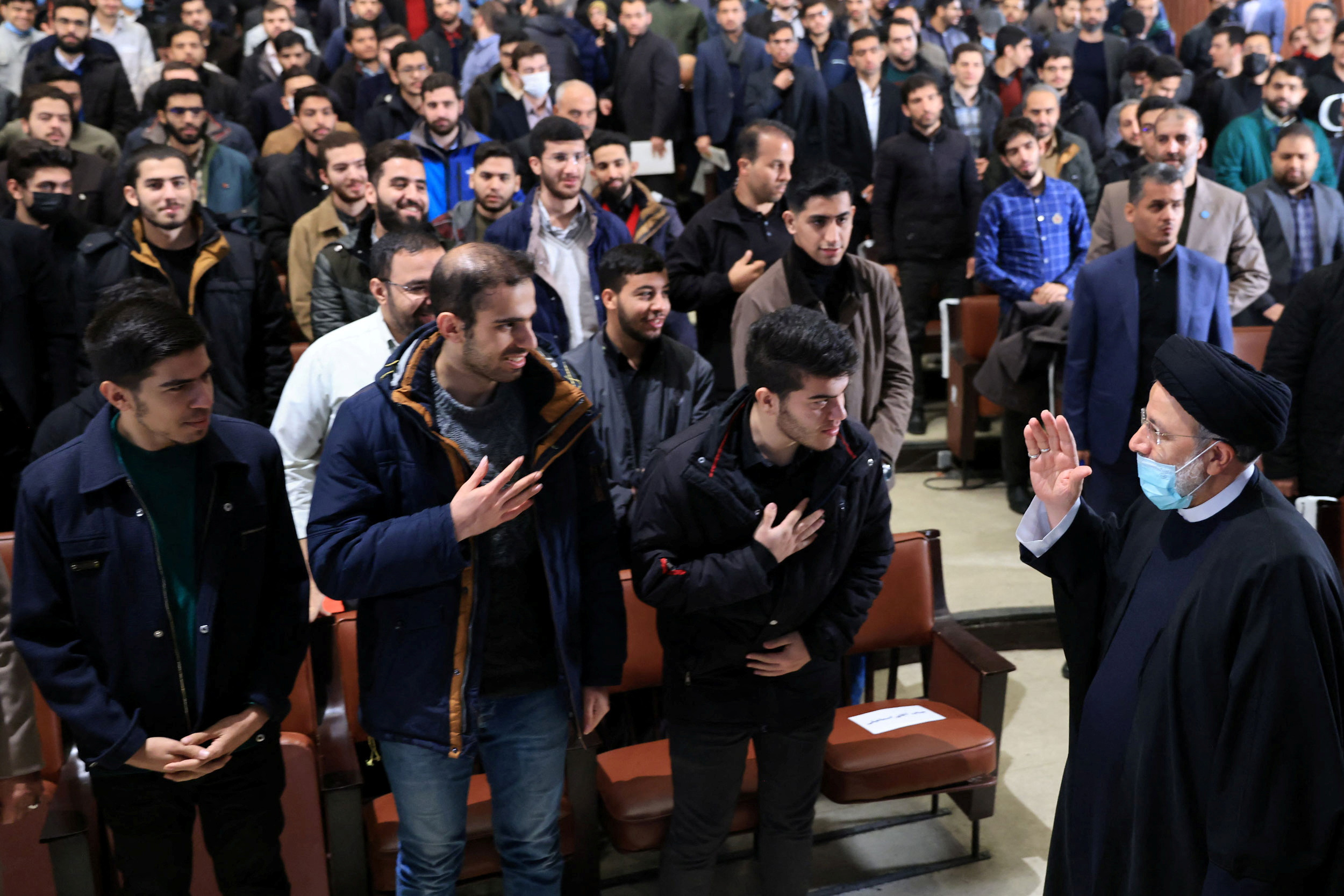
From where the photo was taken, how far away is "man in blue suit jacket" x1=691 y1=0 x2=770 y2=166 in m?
6.95

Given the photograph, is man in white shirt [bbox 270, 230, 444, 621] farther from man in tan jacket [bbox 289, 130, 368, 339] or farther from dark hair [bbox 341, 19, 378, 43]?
dark hair [bbox 341, 19, 378, 43]

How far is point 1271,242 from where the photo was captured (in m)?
5.28

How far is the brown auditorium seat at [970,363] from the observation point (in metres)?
5.38

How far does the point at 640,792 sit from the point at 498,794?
1.66 feet

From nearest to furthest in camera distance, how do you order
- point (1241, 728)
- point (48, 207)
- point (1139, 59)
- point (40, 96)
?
→ point (1241, 728) < point (48, 207) < point (40, 96) < point (1139, 59)

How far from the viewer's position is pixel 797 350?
233 centimetres

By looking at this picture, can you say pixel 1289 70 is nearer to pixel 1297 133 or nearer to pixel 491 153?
pixel 1297 133

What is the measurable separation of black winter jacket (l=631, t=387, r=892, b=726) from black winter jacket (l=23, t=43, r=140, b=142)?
16.7 ft

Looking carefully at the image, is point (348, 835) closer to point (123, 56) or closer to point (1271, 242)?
point (1271, 242)

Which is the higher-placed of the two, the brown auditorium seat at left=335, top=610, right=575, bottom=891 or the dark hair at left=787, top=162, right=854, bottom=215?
the dark hair at left=787, top=162, right=854, bottom=215

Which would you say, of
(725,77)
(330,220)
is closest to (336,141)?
(330,220)

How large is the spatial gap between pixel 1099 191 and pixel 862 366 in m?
3.81

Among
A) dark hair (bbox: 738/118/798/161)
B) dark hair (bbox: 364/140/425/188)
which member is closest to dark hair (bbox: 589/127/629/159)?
dark hair (bbox: 738/118/798/161)

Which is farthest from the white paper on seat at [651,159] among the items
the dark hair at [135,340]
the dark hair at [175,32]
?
the dark hair at [135,340]
